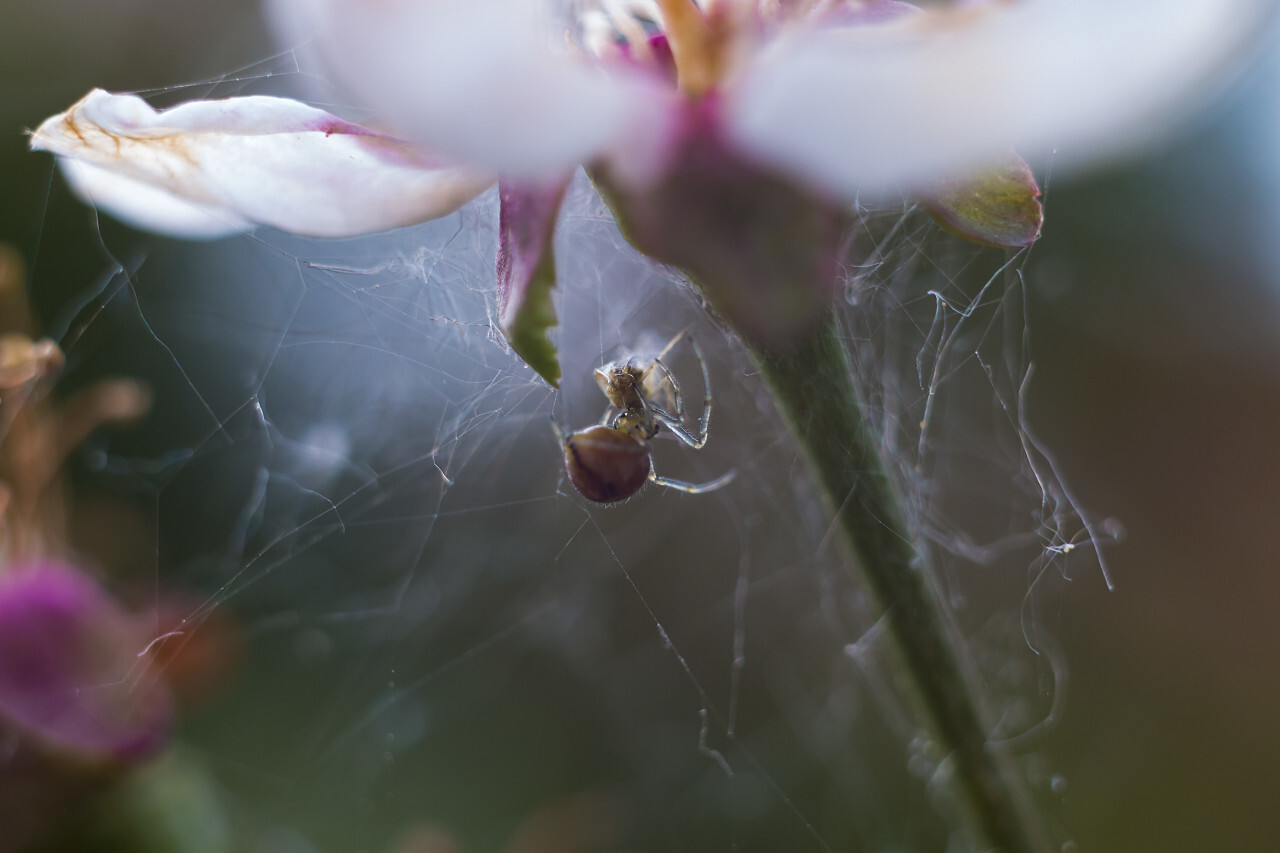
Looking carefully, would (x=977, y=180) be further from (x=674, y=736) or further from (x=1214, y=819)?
(x=1214, y=819)

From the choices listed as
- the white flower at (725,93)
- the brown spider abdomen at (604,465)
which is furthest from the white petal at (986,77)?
the brown spider abdomen at (604,465)

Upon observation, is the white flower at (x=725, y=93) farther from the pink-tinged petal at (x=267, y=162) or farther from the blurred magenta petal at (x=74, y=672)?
the blurred magenta petal at (x=74, y=672)

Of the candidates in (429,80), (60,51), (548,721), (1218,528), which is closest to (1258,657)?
(1218,528)

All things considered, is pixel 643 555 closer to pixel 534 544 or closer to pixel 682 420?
pixel 534 544

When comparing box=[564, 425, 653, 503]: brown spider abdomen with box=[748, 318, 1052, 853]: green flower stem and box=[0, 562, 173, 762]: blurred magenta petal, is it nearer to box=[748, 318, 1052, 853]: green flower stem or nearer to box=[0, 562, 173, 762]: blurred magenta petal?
box=[748, 318, 1052, 853]: green flower stem

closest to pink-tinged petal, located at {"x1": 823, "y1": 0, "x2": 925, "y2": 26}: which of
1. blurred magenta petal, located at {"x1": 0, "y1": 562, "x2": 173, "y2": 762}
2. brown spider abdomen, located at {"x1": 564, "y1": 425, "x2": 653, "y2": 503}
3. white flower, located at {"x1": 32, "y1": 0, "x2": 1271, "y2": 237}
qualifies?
white flower, located at {"x1": 32, "y1": 0, "x2": 1271, "y2": 237}

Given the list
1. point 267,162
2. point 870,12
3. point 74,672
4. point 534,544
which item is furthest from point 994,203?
point 534,544

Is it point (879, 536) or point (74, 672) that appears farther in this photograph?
point (74, 672)
